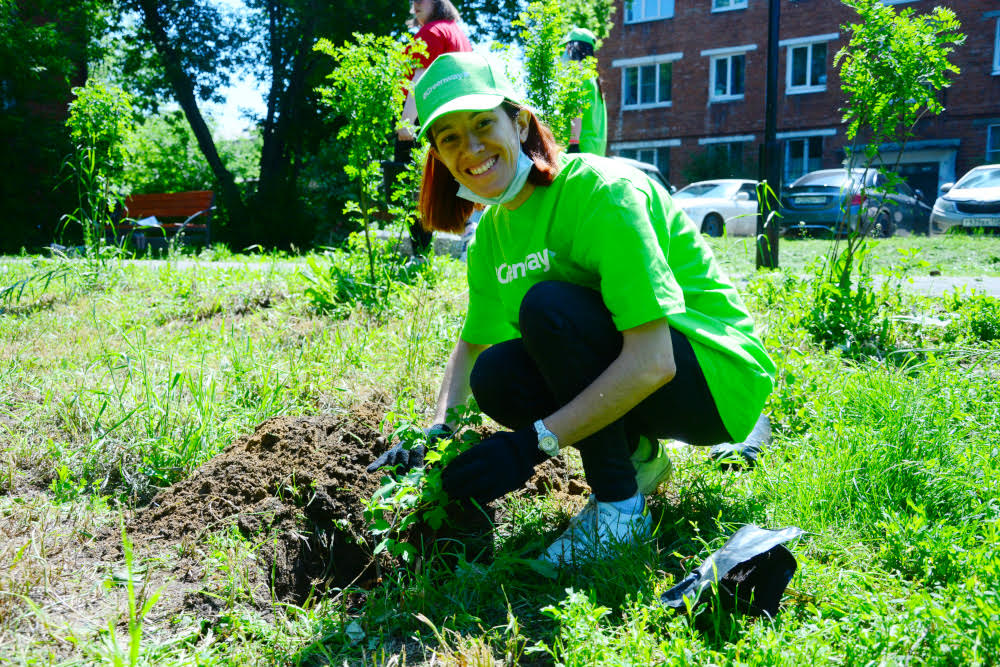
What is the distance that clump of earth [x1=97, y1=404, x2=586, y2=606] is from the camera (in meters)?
2.14

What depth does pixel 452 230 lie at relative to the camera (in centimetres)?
248

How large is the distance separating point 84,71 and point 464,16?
359 inches

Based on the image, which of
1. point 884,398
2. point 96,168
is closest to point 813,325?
point 884,398

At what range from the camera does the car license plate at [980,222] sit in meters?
11.5

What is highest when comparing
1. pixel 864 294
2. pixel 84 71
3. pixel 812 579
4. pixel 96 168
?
pixel 84 71

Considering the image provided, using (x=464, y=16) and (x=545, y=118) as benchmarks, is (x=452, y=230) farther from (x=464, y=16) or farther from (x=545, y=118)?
(x=464, y=16)

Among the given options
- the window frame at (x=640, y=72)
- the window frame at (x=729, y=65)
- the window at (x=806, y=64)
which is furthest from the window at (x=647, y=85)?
the window at (x=806, y=64)

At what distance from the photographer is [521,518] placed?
7.66ft

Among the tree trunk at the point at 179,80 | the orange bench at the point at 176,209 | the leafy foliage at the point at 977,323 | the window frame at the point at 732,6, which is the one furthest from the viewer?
the window frame at the point at 732,6

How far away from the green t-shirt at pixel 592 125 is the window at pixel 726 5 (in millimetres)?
21191

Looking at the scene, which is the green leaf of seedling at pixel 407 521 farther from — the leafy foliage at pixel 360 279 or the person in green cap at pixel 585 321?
the leafy foliage at pixel 360 279

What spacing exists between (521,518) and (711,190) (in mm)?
15031

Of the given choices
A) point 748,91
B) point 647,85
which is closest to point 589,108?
point 748,91

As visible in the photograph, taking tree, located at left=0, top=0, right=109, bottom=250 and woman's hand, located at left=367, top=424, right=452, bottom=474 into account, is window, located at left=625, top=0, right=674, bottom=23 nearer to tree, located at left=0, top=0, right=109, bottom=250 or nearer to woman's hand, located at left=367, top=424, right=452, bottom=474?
tree, located at left=0, top=0, right=109, bottom=250
